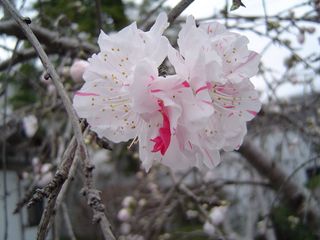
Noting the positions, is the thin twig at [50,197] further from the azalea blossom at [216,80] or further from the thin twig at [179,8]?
the thin twig at [179,8]

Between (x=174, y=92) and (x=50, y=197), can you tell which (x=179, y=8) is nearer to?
(x=174, y=92)

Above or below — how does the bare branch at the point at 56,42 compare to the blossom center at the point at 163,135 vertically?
above

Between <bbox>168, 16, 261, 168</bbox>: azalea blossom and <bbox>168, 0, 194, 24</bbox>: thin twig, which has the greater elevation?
<bbox>168, 0, 194, 24</bbox>: thin twig

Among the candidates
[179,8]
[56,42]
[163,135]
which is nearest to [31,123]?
[56,42]

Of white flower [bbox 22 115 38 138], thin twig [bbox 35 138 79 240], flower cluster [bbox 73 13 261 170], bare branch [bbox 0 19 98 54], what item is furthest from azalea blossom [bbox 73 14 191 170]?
white flower [bbox 22 115 38 138]

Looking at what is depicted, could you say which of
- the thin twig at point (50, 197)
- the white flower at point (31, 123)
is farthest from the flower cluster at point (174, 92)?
the white flower at point (31, 123)

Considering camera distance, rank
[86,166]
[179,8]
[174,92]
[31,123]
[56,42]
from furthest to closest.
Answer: [31,123] → [56,42] → [179,8] → [174,92] → [86,166]

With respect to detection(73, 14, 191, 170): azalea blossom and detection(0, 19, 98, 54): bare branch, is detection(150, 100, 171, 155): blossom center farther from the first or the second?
detection(0, 19, 98, 54): bare branch

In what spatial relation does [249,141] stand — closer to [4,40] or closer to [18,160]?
[4,40]
